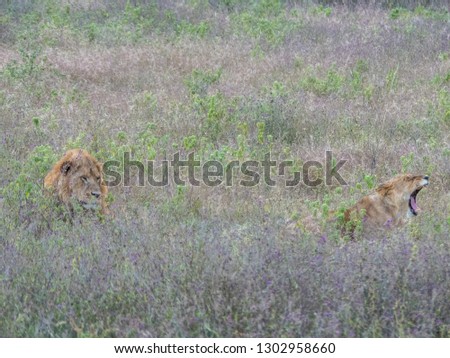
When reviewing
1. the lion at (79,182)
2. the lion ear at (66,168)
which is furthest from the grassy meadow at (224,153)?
the lion ear at (66,168)

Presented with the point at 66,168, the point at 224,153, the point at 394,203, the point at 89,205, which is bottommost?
the point at 224,153

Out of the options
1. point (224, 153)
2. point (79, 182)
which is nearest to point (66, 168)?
point (79, 182)

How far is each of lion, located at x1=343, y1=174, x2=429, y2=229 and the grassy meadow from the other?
0.62 ft

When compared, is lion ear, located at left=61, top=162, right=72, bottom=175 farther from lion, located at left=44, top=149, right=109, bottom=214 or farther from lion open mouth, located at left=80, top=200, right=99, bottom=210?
lion open mouth, located at left=80, top=200, right=99, bottom=210

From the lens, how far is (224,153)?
363 inches

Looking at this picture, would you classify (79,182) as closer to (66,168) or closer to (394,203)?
(66,168)

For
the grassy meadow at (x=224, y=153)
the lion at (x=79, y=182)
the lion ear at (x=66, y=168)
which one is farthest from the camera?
the lion ear at (x=66, y=168)

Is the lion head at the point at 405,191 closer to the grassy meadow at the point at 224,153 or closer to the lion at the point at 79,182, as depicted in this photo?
the grassy meadow at the point at 224,153

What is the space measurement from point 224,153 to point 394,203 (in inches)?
85.6

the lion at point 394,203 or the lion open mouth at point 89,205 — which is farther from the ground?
the lion at point 394,203

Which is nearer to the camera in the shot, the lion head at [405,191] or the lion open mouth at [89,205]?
the lion open mouth at [89,205]

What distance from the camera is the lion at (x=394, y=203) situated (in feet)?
24.6

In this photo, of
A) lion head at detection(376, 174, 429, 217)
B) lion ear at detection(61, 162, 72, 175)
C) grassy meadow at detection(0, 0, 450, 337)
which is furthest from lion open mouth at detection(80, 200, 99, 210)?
lion head at detection(376, 174, 429, 217)

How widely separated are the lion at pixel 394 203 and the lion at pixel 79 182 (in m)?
2.10
